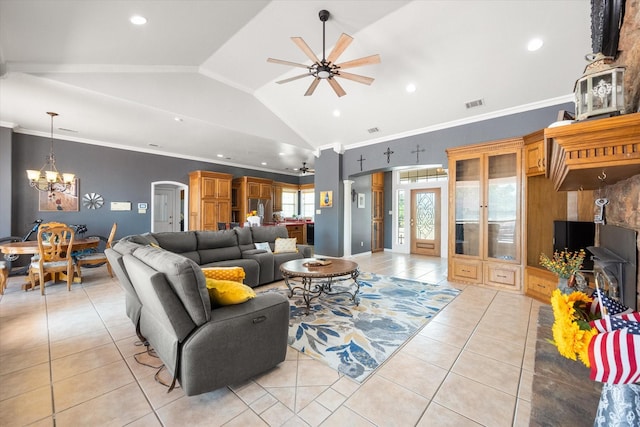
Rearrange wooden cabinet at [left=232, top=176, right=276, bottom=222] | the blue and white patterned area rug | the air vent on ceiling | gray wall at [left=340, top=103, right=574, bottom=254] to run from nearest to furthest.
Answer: the blue and white patterned area rug → gray wall at [left=340, top=103, right=574, bottom=254] → the air vent on ceiling → wooden cabinet at [left=232, top=176, right=276, bottom=222]

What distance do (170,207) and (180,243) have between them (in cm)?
526

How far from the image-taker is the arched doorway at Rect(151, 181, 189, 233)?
8.07 meters

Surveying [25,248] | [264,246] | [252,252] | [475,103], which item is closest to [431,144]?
[475,103]

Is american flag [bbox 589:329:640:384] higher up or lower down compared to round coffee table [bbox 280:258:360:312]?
higher up

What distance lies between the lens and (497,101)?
4328 mm

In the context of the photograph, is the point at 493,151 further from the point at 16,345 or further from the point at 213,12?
the point at 16,345

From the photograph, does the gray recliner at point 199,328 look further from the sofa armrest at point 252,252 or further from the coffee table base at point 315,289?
the sofa armrest at point 252,252

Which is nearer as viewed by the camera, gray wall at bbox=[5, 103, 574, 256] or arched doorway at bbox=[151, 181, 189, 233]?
gray wall at bbox=[5, 103, 574, 256]

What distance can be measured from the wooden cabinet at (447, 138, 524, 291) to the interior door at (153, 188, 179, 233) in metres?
8.21

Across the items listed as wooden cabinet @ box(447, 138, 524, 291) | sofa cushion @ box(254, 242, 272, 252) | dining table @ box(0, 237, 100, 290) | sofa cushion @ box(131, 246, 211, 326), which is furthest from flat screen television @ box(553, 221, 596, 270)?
dining table @ box(0, 237, 100, 290)

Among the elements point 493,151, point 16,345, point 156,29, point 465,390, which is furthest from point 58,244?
point 493,151

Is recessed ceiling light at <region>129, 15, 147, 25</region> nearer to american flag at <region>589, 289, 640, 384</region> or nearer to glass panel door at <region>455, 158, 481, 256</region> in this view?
american flag at <region>589, 289, 640, 384</region>

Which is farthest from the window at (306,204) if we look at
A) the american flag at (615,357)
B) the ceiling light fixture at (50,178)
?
the american flag at (615,357)

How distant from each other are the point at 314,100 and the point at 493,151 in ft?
11.1
